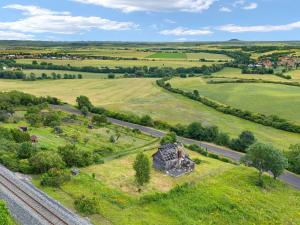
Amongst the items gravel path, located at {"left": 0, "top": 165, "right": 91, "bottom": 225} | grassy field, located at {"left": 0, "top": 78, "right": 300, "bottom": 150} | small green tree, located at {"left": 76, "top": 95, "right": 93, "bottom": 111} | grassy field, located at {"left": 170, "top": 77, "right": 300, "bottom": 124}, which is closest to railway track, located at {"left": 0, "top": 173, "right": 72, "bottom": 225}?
gravel path, located at {"left": 0, "top": 165, "right": 91, "bottom": 225}

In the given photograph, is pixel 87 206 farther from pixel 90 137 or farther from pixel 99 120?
pixel 99 120

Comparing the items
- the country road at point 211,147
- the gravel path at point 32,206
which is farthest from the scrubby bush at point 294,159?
the gravel path at point 32,206

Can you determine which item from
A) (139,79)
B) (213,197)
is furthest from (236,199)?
(139,79)

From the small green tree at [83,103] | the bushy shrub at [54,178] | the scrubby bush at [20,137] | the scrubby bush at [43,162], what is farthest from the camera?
the small green tree at [83,103]

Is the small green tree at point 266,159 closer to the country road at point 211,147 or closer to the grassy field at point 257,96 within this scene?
the country road at point 211,147

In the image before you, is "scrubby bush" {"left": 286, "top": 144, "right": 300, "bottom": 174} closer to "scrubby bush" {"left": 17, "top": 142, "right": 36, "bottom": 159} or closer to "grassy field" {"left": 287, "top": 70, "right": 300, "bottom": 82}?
"scrubby bush" {"left": 17, "top": 142, "right": 36, "bottom": 159}

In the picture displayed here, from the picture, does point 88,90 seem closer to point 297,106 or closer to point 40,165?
point 297,106
